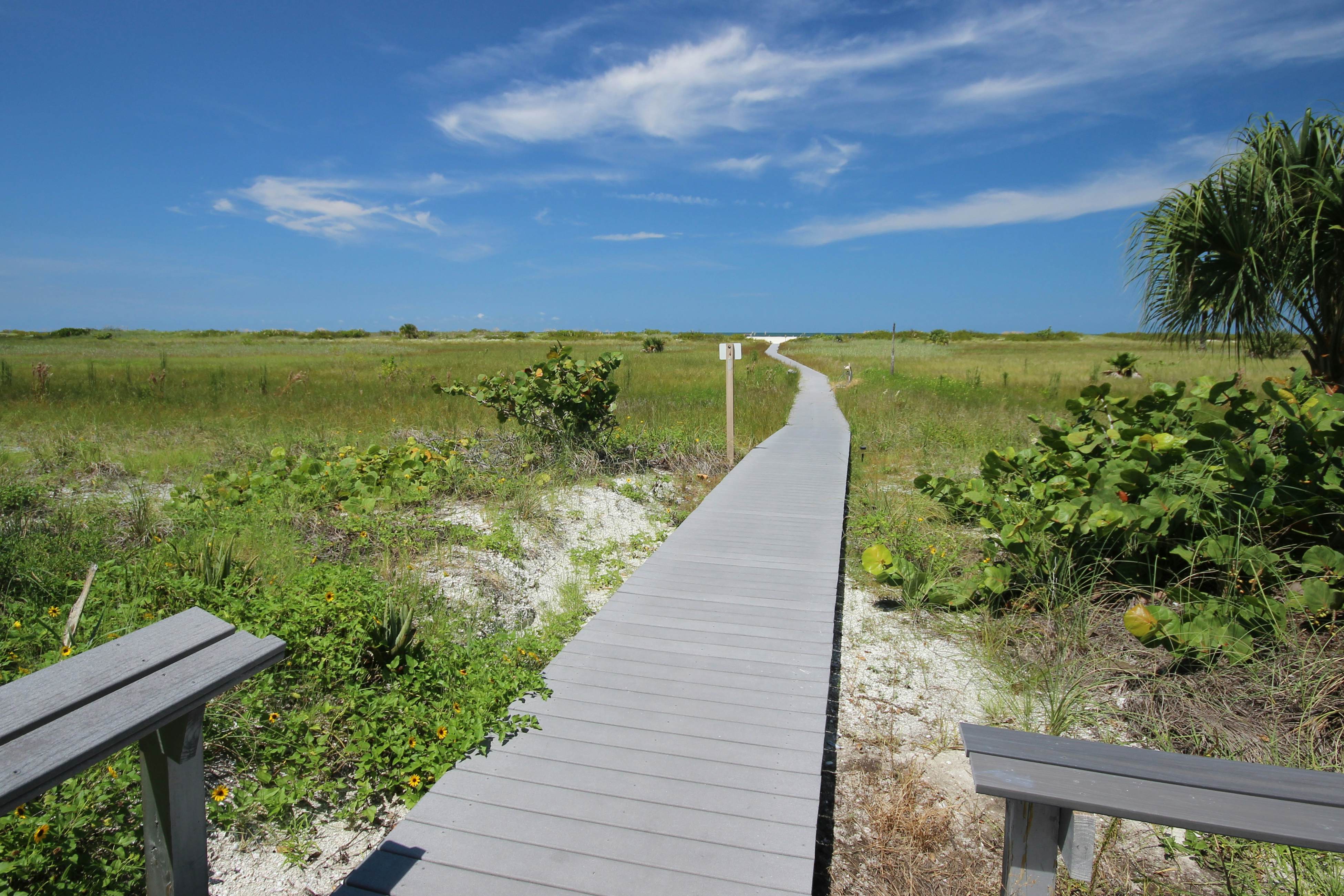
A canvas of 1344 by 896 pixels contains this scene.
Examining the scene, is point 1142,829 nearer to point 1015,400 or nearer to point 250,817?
point 250,817

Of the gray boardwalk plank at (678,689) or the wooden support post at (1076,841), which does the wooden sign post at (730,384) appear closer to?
the gray boardwalk plank at (678,689)

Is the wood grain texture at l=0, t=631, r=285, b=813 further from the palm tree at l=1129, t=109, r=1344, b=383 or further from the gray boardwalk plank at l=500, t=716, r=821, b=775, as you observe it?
the palm tree at l=1129, t=109, r=1344, b=383

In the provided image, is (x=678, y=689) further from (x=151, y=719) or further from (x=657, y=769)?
(x=151, y=719)

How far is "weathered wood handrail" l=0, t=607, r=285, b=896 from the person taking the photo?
1.21m

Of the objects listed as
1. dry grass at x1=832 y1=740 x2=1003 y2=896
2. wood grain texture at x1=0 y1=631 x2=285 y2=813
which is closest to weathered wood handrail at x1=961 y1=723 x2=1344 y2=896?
dry grass at x1=832 y1=740 x2=1003 y2=896

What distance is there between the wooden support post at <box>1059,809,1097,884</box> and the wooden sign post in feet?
26.2

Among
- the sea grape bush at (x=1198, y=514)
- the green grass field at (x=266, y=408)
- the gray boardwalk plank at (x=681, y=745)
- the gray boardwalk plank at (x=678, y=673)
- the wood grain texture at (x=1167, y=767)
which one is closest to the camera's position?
the wood grain texture at (x=1167, y=767)

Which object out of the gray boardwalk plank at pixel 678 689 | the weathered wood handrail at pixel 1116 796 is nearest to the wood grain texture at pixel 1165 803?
Result: the weathered wood handrail at pixel 1116 796

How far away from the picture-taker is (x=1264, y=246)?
5508mm

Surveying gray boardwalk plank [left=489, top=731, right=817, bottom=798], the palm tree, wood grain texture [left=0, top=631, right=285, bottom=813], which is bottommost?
gray boardwalk plank [left=489, top=731, right=817, bottom=798]

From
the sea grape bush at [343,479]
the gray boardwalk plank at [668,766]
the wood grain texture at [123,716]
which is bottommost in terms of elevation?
the gray boardwalk plank at [668,766]

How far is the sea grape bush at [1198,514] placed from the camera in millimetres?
3623

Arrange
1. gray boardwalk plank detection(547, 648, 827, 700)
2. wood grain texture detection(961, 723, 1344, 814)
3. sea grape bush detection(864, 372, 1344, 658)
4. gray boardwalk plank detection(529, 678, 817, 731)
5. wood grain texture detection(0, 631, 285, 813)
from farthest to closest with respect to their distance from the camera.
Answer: sea grape bush detection(864, 372, 1344, 658), gray boardwalk plank detection(547, 648, 827, 700), gray boardwalk plank detection(529, 678, 817, 731), wood grain texture detection(961, 723, 1344, 814), wood grain texture detection(0, 631, 285, 813)

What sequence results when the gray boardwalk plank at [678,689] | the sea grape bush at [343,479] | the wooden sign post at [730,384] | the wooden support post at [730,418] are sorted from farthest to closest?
the wooden support post at [730,418], the wooden sign post at [730,384], the sea grape bush at [343,479], the gray boardwalk plank at [678,689]
